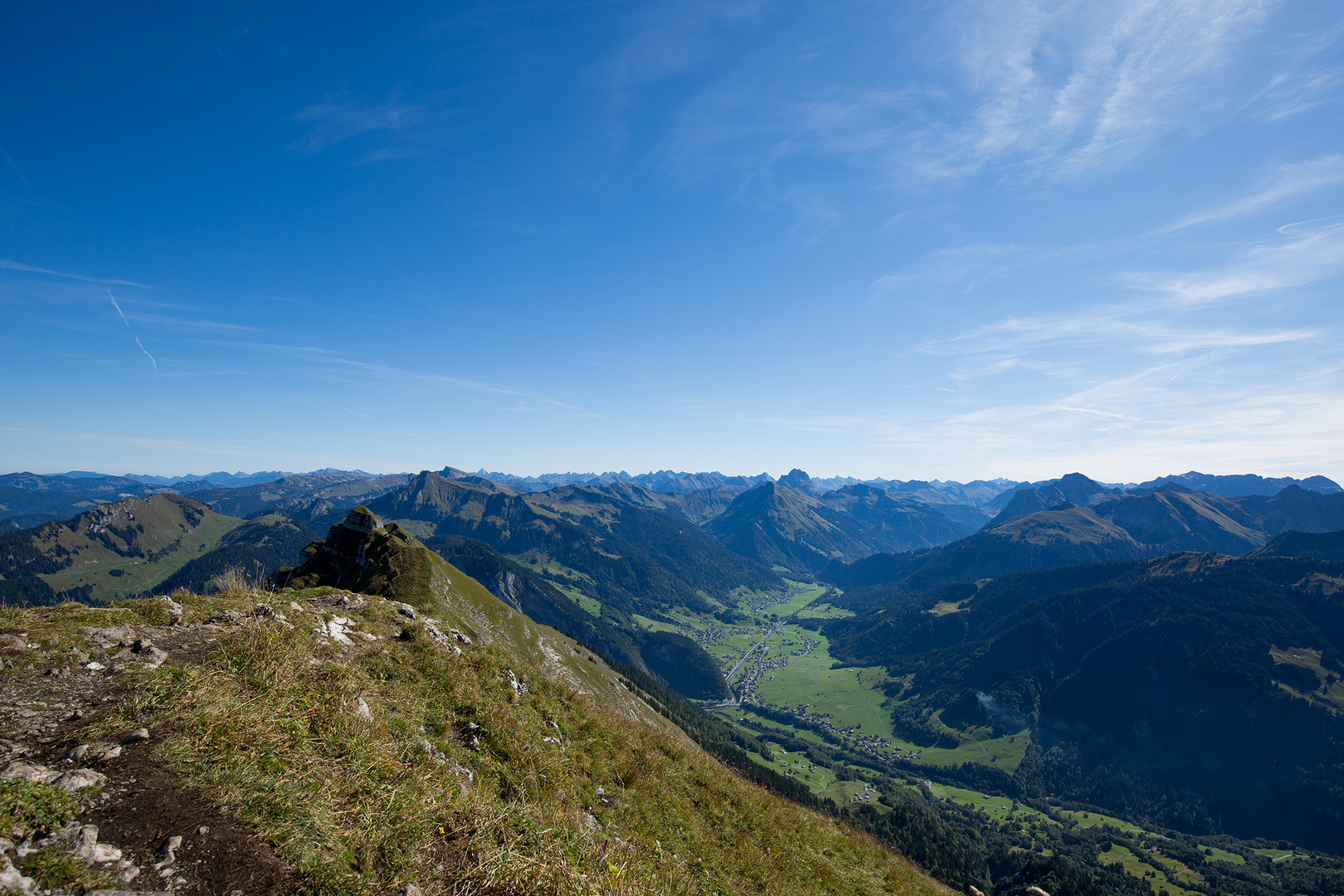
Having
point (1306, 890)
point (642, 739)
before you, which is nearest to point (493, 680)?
point (642, 739)

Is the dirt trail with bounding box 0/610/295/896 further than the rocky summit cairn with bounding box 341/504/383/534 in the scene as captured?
No

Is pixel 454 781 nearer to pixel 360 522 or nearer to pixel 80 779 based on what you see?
pixel 80 779

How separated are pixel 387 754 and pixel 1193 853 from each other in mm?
275610

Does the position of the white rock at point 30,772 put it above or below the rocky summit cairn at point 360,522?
above

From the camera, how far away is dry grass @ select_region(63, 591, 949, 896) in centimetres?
705

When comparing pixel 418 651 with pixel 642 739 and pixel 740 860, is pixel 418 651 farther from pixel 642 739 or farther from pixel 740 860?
pixel 740 860

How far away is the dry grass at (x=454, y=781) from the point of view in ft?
23.1

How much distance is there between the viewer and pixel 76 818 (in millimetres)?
6316

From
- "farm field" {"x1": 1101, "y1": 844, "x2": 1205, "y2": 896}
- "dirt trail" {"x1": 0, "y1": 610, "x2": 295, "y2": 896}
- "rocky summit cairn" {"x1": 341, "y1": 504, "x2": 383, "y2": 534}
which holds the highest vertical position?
"dirt trail" {"x1": 0, "y1": 610, "x2": 295, "y2": 896}

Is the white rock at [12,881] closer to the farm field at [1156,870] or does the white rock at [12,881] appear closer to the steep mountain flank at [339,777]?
the steep mountain flank at [339,777]

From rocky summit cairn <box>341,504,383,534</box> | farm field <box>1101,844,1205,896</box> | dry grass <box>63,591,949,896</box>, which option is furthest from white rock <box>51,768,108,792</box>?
farm field <box>1101,844,1205,896</box>

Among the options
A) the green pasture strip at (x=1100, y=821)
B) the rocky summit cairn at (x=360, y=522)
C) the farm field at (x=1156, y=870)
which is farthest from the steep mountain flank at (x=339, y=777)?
the green pasture strip at (x=1100, y=821)

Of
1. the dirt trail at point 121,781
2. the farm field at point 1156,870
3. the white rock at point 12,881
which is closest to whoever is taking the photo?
the white rock at point 12,881

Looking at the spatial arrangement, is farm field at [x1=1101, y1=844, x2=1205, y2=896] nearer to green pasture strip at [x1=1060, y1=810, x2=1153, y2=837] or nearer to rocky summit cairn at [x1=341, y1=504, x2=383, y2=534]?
green pasture strip at [x1=1060, y1=810, x2=1153, y2=837]
